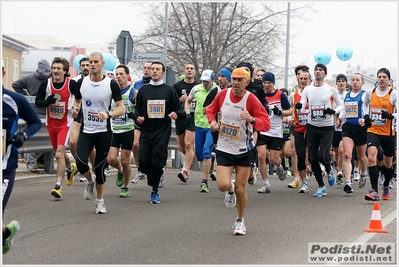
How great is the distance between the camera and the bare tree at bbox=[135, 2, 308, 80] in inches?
1339

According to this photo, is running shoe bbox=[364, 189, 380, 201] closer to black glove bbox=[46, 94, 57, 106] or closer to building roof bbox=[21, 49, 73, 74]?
black glove bbox=[46, 94, 57, 106]

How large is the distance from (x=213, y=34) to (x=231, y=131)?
2450cm

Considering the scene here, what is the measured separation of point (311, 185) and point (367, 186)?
1.27 meters

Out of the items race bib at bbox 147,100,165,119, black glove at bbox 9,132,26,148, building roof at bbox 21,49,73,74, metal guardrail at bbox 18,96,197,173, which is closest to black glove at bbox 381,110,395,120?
race bib at bbox 147,100,165,119

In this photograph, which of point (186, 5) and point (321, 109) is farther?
point (186, 5)

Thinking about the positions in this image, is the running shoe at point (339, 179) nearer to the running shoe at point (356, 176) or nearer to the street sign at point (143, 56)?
the running shoe at point (356, 176)

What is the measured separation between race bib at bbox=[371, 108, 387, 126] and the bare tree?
20.5m

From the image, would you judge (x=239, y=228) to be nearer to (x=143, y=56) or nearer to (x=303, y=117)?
(x=303, y=117)

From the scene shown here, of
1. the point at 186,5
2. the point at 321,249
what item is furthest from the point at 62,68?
the point at 186,5

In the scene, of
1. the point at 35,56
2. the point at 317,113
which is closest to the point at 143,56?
the point at 317,113

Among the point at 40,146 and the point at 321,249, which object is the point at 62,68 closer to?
the point at 40,146

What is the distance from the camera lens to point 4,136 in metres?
7.77

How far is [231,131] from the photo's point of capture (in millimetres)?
10125

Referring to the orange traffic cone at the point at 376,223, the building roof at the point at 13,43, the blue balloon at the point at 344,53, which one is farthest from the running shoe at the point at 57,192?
the building roof at the point at 13,43
